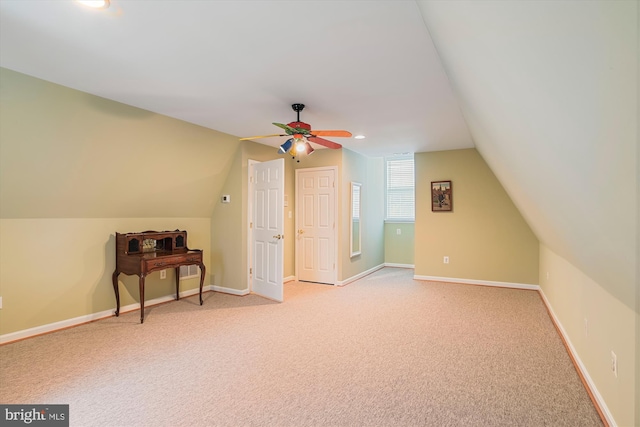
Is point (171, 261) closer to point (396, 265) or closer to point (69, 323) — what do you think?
point (69, 323)

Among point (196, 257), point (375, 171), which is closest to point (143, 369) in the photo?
point (196, 257)

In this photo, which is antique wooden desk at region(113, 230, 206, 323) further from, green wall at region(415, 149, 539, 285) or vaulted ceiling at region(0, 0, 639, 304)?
green wall at region(415, 149, 539, 285)

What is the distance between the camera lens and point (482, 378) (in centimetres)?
252

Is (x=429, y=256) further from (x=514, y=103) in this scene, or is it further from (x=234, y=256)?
(x=514, y=103)

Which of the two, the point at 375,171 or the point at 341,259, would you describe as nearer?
the point at 341,259

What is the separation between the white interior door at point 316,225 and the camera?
19.0ft

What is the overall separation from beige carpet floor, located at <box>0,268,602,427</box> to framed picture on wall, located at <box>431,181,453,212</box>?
2090mm

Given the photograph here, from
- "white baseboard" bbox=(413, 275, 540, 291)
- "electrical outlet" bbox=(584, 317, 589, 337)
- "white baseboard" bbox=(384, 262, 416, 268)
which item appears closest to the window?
"white baseboard" bbox=(384, 262, 416, 268)

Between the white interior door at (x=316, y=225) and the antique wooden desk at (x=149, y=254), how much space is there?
2.05 meters

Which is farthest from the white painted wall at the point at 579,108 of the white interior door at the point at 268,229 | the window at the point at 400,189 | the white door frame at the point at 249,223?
the window at the point at 400,189

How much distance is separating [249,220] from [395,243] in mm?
3767

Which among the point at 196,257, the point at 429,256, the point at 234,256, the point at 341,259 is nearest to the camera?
the point at 196,257

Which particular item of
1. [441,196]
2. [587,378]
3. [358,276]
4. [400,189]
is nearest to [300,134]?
[587,378]

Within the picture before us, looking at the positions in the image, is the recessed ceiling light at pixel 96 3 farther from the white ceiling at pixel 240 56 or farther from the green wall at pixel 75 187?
the green wall at pixel 75 187
